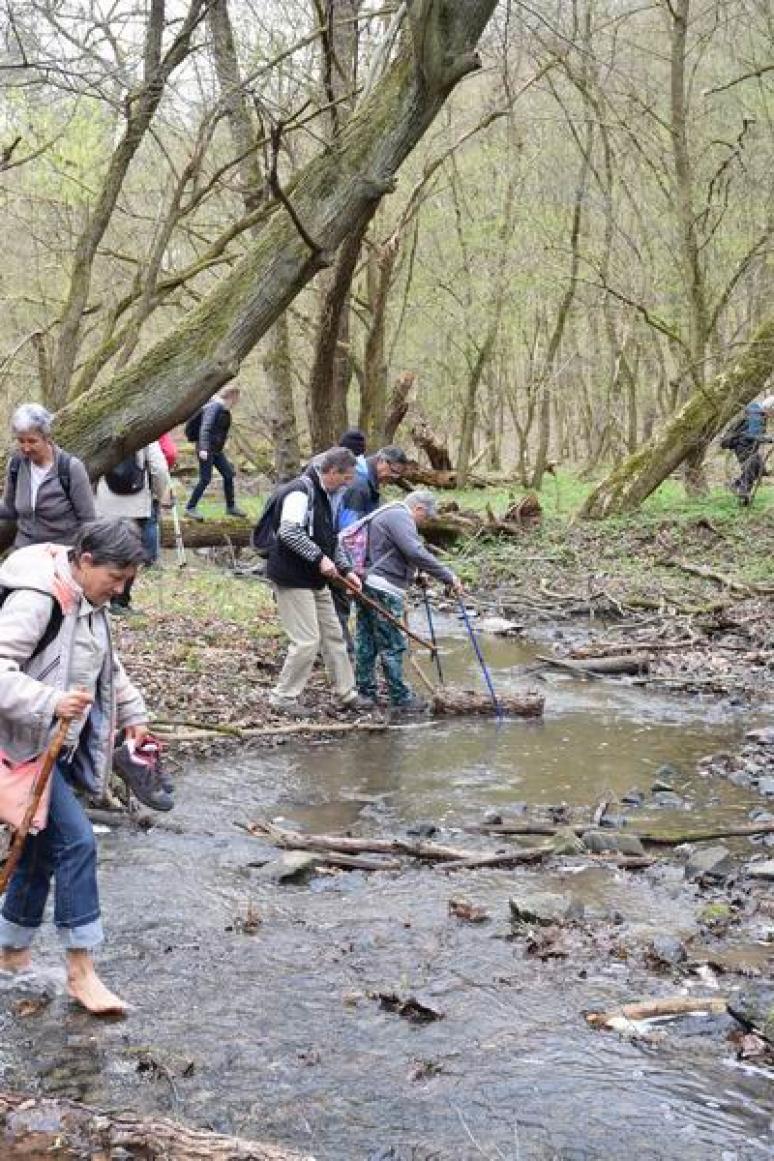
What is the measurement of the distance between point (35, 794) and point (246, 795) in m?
3.89

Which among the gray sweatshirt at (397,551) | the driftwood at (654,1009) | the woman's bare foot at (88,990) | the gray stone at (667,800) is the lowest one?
the gray stone at (667,800)

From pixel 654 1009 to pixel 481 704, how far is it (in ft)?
18.6

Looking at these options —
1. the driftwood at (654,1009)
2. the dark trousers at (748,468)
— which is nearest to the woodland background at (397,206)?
the dark trousers at (748,468)

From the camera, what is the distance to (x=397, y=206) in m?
26.0

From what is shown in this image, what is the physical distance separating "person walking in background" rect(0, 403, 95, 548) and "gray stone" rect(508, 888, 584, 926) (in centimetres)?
372

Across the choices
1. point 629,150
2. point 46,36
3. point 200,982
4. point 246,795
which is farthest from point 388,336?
point 200,982

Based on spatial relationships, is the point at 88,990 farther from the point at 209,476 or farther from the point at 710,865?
the point at 209,476

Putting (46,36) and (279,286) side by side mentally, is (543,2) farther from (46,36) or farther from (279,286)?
(279,286)

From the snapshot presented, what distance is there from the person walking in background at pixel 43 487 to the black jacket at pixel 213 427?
9.25m

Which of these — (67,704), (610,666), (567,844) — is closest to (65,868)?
→ (67,704)

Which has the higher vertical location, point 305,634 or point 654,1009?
point 305,634

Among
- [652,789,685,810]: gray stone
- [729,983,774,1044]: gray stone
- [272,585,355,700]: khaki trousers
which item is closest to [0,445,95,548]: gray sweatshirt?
[272,585,355,700]: khaki trousers

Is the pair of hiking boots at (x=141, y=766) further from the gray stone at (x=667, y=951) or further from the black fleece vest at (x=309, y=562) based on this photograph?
the black fleece vest at (x=309, y=562)

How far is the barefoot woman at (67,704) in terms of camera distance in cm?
407
